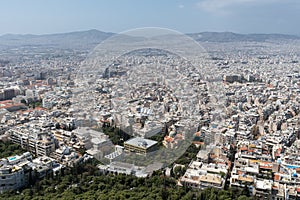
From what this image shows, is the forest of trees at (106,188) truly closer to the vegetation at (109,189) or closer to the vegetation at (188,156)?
the vegetation at (109,189)

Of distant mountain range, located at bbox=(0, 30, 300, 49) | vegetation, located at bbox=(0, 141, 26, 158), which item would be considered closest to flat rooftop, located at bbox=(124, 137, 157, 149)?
vegetation, located at bbox=(0, 141, 26, 158)

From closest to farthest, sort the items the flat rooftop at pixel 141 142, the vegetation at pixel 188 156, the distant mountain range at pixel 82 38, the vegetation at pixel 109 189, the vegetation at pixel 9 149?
the vegetation at pixel 109 189 < the flat rooftop at pixel 141 142 < the vegetation at pixel 188 156 < the vegetation at pixel 9 149 < the distant mountain range at pixel 82 38

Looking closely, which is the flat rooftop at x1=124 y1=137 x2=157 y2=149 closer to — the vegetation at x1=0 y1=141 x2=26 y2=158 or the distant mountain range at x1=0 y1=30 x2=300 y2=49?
the vegetation at x1=0 y1=141 x2=26 y2=158

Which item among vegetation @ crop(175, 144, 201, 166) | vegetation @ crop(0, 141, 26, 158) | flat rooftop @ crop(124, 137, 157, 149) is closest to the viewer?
flat rooftop @ crop(124, 137, 157, 149)

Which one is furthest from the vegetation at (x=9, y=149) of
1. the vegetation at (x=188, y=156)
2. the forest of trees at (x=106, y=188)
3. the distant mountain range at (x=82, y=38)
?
the distant mountain range at (x=82, y=38)

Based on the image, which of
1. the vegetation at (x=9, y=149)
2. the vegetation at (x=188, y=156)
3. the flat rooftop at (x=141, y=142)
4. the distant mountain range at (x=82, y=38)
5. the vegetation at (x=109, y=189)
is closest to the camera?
the vegetation at (x=109, y=189)

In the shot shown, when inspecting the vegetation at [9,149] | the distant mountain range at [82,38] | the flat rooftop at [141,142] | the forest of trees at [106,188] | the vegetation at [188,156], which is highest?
the distant mountain range at [82,38]

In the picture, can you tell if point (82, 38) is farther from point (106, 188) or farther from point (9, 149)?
point (106, 188)

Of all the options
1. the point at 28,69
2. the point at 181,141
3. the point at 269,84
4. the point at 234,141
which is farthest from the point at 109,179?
the point at 28,69

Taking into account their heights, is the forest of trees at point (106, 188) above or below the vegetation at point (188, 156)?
below
